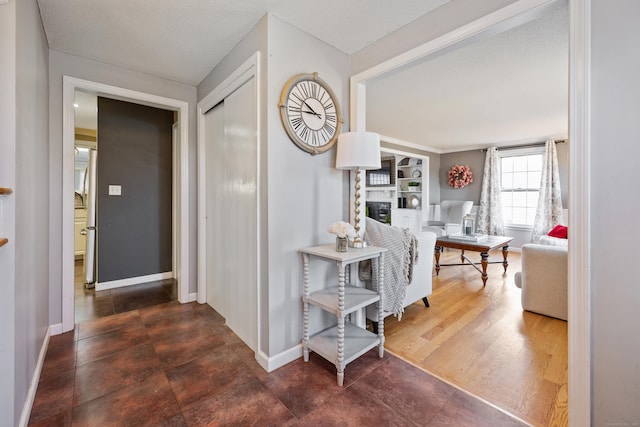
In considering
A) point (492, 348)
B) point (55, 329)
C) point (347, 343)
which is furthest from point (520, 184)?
point (55, 329)

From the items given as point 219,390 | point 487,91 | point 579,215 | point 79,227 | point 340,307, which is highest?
point 487,91

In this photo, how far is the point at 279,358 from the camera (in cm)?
176

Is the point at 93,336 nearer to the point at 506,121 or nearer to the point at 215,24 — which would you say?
the point at 215,24

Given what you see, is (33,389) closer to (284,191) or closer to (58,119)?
(284,191)

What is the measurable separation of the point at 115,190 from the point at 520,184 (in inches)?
286

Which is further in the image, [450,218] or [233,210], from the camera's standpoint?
[450,218]

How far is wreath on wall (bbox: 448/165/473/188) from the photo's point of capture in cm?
629

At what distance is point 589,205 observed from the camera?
44.6 inches

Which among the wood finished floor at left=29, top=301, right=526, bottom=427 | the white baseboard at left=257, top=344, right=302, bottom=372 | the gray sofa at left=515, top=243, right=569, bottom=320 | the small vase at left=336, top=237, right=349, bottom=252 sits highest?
the small vase at left=336, top=237, right=349, bottom=252

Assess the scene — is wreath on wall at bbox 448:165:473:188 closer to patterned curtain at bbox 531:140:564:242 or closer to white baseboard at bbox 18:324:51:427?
patterned curtain at bbox 531:140:564:242

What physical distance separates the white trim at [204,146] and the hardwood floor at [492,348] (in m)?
1.22

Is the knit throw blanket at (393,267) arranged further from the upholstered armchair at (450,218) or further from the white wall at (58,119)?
the upholstered armchair at (450,218)

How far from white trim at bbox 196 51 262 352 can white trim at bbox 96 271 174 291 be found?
1.07m

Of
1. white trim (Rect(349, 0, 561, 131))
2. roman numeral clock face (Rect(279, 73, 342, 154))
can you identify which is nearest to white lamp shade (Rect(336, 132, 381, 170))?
roman numeral clock face (Rect(279, 73, 342, 154))
